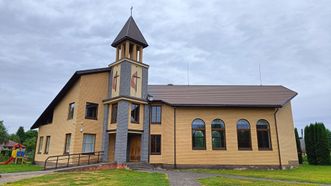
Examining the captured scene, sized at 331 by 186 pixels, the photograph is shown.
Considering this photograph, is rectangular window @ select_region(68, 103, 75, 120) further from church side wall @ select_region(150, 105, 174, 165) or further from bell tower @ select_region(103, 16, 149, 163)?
church side wall @ select_region(150, 105, 174, 165)

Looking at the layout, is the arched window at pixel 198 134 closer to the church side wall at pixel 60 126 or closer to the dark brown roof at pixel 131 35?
the dark brown roof at pixel 131 35

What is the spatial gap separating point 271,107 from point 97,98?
13.5 meters

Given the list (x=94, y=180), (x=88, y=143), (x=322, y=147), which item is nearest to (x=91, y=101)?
(x=88, y=143)

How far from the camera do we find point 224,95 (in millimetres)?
20719

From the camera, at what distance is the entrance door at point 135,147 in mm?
18797

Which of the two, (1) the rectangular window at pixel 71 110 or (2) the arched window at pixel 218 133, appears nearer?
(1) the rectangular window at pixel 71 110

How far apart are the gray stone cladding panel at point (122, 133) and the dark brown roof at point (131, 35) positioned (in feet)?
16.8

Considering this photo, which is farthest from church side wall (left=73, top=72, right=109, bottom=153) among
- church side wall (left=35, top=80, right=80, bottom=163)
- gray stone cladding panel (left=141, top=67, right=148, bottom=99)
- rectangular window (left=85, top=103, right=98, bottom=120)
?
gray stone cladding panel (left=141, top=67, right=148, bottom=99)

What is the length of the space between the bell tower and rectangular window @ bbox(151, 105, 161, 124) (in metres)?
0.50

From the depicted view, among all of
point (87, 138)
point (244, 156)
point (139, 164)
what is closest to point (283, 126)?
point (244, 156)

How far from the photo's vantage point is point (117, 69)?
19125 millimetres

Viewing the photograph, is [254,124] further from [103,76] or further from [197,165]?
[103,76]

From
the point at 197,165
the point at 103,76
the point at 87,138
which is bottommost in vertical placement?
the point at 197,165

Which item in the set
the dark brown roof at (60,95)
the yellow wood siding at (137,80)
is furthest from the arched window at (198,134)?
the dark brown roof at (60,95)
